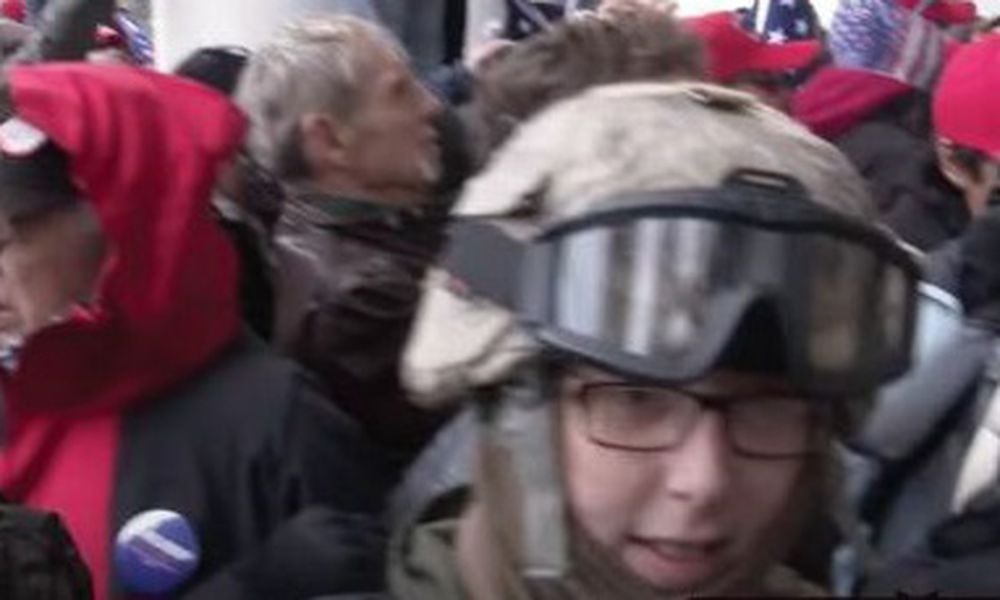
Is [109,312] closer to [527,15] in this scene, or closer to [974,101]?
[974,101]

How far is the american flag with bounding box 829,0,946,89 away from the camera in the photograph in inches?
232

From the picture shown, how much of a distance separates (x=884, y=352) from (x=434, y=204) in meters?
1.99

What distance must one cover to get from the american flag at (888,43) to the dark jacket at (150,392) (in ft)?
10.1

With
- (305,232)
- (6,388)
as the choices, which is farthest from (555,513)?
(305,232)

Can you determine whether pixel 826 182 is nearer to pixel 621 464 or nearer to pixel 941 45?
pixel 621 464

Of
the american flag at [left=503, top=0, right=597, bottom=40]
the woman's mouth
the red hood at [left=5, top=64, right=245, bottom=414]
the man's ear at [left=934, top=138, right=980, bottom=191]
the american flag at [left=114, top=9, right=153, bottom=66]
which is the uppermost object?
the woman's mouth

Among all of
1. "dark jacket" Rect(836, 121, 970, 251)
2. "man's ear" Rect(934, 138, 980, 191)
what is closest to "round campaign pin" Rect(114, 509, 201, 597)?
"dark jacket" Rect(836, 121, 970, 251)

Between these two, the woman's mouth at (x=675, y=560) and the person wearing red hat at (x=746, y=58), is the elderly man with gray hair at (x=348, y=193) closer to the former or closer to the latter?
the person wearing red hat at (x=746, y=58)

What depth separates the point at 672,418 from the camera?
Answer: 1.96 meters

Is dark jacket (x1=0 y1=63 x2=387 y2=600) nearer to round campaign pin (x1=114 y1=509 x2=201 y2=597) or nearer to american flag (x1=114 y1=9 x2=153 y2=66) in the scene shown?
round campaign pin (x1=114 y1=509 x2=201 y2=597)

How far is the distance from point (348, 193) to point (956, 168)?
1.39 meters

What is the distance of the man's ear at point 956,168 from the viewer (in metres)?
4.61

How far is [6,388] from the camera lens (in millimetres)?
3154

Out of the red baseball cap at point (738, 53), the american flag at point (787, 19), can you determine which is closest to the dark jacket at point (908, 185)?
the red baseball cap at point (738, 53)
